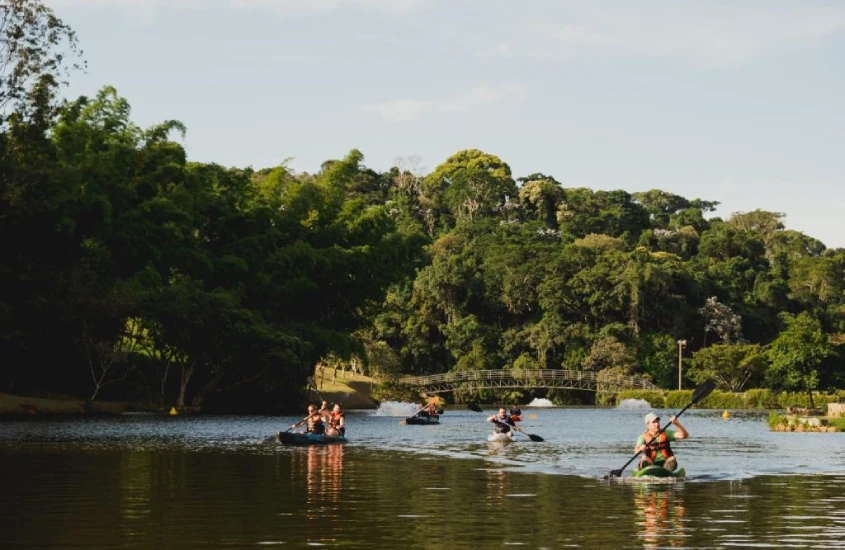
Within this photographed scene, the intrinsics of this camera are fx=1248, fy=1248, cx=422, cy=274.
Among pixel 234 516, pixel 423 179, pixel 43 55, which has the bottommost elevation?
pixel 234 516

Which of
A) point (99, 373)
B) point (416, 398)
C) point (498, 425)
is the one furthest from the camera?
point (416, 398)

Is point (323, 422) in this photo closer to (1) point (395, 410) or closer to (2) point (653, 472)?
(2) point (653, 472)

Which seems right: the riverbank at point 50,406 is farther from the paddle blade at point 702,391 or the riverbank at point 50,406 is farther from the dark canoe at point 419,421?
the paddle blade at point 702,391

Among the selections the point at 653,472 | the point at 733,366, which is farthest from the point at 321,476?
the point at 733,366

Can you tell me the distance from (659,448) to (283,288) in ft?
146

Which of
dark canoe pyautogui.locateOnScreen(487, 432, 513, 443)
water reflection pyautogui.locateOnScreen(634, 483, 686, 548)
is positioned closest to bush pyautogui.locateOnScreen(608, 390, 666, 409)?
dark canoe pyautogui.locateOnScreen(487, 432, 513, 443)

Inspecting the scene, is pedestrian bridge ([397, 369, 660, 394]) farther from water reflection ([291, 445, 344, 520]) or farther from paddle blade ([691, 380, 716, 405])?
paddle blade ([691, 380, 716, 405])

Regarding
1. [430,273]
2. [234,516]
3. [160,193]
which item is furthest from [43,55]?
[430,273]

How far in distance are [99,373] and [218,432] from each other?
21.0 meters

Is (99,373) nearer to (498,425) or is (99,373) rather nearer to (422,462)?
(498,425)

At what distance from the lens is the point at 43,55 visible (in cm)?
5009

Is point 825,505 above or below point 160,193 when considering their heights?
below

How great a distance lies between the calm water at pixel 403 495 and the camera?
47.7 ft

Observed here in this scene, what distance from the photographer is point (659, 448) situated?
914 inches
